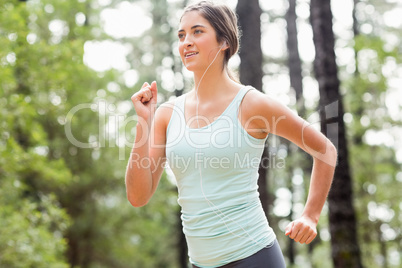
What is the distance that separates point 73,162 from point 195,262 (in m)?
10.8

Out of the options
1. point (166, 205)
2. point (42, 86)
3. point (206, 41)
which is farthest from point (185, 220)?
point (166, 205)

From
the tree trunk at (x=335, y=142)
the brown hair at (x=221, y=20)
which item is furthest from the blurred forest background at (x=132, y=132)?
the brown hair at (x=221, y=20)

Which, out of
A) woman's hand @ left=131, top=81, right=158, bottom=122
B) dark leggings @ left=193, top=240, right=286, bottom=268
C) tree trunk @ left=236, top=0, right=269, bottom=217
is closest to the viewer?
dark leggings @ left=193, top=240, right=286, bottom=268

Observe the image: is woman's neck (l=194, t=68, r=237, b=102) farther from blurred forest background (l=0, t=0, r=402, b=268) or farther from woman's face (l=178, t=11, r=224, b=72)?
blurred forest background (l=0, t=0, r=402, b=268)

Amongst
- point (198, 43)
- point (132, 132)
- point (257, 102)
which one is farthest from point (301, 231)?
point (132, 132)

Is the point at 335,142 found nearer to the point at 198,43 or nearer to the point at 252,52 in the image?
the point at 252,52

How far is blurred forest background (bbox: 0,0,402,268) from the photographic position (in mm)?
6520

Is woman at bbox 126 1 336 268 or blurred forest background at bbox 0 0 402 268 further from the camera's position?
blurred forest background at bbox 0 0 402 268

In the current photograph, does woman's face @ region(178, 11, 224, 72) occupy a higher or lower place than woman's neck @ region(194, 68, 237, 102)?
higher

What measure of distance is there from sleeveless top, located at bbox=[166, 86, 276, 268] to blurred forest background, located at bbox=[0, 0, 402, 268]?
12.6 feet

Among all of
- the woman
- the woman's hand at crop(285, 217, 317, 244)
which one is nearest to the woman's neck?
the woman

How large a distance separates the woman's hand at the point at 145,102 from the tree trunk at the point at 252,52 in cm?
498

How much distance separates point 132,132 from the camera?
11.4 metres

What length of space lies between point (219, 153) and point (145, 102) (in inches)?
14.5
